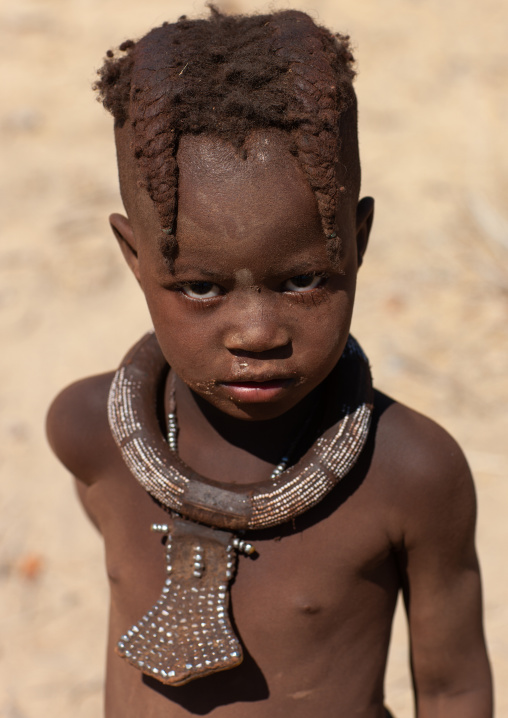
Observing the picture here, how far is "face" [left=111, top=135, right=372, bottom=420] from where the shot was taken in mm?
1520

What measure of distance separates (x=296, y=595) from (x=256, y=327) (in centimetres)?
66

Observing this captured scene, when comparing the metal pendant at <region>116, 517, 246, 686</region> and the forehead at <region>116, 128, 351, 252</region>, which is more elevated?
the forehead at <region>116, 128, 351, 252</region>

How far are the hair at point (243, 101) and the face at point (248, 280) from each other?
2cm

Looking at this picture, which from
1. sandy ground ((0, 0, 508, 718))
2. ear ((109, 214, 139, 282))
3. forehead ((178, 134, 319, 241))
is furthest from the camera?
sandy ground ((0, 0, 508, 718))

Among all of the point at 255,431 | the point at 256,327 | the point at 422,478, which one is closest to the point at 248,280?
the point at 256,327

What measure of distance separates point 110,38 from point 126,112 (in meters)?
6.56

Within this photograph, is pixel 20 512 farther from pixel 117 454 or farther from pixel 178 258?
pixel 178 258

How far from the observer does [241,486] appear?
6.14 feet

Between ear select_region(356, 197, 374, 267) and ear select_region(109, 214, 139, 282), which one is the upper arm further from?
ear select_region(109, 214, 139, 282)

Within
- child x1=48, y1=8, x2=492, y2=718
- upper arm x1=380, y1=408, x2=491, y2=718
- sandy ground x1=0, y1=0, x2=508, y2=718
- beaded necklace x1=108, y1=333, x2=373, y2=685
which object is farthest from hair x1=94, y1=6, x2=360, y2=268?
sandy ground x1=0, y1=0, x2=508, y2=718

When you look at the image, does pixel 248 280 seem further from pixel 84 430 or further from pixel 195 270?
pixel 84 430

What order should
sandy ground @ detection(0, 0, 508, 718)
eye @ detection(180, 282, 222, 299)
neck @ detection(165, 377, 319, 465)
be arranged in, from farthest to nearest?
sandy ground @ detection(0, 0, 508, 718) < neck @ detection(165, 377, 319, 465) < eye @ detection(180, 282, 222, 299)

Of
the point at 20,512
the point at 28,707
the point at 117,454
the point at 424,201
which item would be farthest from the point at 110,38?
the point at 117,454

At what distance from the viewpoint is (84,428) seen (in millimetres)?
2098
